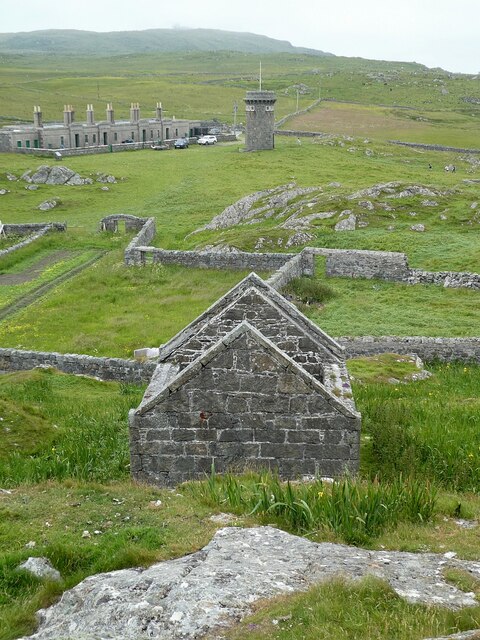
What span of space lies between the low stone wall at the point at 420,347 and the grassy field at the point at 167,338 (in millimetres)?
502

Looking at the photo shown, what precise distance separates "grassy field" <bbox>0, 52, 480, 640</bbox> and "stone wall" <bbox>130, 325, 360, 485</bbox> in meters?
0.60

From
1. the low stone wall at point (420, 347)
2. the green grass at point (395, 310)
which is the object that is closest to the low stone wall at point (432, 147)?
the green grass at point (395, 310)

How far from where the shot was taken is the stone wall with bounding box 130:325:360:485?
1030 cm

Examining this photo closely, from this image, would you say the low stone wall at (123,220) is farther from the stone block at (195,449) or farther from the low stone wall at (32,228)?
the stone block at (195,449)

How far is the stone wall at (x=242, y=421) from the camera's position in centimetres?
1030

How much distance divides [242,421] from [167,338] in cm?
1429

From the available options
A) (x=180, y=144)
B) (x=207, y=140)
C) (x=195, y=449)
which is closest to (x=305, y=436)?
(x=195, y=449)

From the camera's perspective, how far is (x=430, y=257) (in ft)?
111

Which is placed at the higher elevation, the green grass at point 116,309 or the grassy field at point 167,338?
the grassy field at point 167,338

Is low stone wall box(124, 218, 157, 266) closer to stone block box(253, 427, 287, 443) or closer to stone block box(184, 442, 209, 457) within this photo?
stone block box(184, 442, 209, 457)

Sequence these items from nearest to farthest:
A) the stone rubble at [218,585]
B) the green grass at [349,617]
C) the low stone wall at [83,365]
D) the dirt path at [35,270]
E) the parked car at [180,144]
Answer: the green grass at [349,617] → the stone rubble at [218,585] → the low stone wall at [83,365] → the dirt path at [35,270] → the parked car at [180,144]

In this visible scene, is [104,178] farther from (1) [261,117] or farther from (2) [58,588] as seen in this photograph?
(2) [58,588]

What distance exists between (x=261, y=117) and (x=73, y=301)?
4888cm

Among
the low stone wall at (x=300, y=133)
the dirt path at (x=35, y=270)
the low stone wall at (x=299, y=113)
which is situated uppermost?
the low stone wall at (x=299, y=113)
